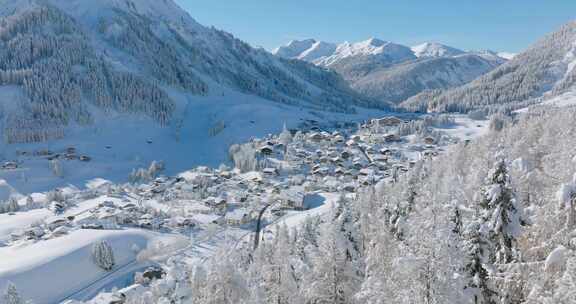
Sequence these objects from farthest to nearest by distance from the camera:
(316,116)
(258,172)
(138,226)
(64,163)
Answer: (316,116) < (64,163) < (258,172) < (138,226)

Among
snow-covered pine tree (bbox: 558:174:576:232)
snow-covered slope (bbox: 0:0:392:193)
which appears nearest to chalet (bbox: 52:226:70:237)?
snow-covered slope (bbox: 0:0:392:193)

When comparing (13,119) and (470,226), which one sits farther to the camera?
(13,119)

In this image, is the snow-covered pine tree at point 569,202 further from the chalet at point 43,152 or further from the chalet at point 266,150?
the chalet at point 43,152

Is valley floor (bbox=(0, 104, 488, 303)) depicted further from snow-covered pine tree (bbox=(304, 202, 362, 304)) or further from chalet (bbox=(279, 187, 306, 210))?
snow-covered pine tree (bbox=(304, 202, 362, 304))

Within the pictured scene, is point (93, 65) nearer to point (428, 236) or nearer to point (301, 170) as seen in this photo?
point (301, 170)

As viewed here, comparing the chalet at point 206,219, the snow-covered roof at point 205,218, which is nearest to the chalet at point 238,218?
the chalet at point 206,219

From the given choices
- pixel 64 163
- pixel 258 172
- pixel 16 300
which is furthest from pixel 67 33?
pixel 16 300

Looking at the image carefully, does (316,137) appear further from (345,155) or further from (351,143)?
(345,155)
